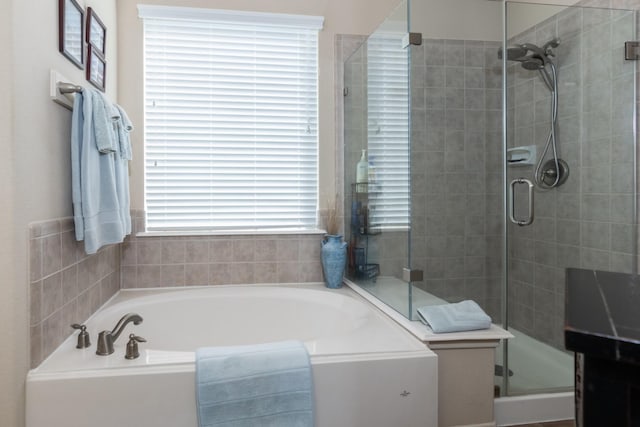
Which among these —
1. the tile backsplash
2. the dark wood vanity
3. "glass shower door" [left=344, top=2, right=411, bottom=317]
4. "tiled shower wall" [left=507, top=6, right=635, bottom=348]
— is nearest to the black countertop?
the dark wood vanity

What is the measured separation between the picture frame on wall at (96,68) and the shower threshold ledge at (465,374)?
202cm

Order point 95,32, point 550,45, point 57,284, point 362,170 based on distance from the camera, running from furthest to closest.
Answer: point 362,170 → point 550,45 → point 95,32 → point 57,284

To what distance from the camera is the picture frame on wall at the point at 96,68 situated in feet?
7.06

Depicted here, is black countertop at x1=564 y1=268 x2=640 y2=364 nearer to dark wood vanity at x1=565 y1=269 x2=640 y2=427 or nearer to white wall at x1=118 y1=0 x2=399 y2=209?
dark wood vanity at x1=565 y1=269 x2=640 y2=427

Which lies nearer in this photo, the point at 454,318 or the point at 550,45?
the point at 454,318

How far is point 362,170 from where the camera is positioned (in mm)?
2717

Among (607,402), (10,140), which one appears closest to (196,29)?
(10,140)

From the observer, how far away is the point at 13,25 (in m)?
1.40

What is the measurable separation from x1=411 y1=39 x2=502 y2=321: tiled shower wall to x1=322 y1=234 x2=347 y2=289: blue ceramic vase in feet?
2.47

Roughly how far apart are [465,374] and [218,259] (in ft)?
5.52

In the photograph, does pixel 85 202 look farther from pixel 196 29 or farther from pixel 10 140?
pixel 196 29

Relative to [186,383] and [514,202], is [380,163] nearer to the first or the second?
[514,202]

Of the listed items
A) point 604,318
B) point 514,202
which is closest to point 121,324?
point 604,318

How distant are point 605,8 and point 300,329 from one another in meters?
2.40
